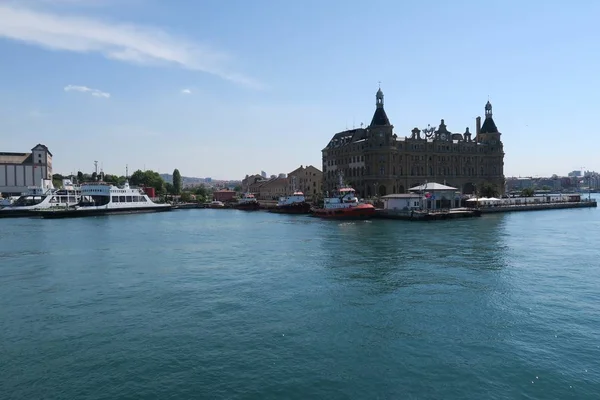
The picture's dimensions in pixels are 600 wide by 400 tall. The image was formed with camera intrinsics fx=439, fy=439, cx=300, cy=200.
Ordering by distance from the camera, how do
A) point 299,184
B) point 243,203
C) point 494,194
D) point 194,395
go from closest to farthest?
point 194,395 < point 494,194 < point 243,203 < point 299,184

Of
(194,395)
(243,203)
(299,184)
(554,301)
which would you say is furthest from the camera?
(299,184)

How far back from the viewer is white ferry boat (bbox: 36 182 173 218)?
284 ft

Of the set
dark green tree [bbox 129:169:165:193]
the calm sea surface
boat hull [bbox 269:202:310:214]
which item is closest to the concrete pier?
boat hull [bbox 269:202:310:214]

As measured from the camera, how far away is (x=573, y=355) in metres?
14.6

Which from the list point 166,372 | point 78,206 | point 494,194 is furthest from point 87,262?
point 494,194

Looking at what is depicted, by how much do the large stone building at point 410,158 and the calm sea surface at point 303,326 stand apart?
208 ft

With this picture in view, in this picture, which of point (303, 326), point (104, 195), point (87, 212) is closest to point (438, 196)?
point (303, 326)

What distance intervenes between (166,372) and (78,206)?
289ft

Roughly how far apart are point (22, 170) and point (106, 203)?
46.6 metres

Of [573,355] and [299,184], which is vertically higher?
[299,184]

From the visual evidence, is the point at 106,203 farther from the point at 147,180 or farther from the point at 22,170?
the point at 147,180

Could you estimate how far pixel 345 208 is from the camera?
239 ft

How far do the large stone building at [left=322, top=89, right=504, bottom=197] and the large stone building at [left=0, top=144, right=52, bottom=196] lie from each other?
264 ft

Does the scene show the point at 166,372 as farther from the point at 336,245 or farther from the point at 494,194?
the point at 494,194
